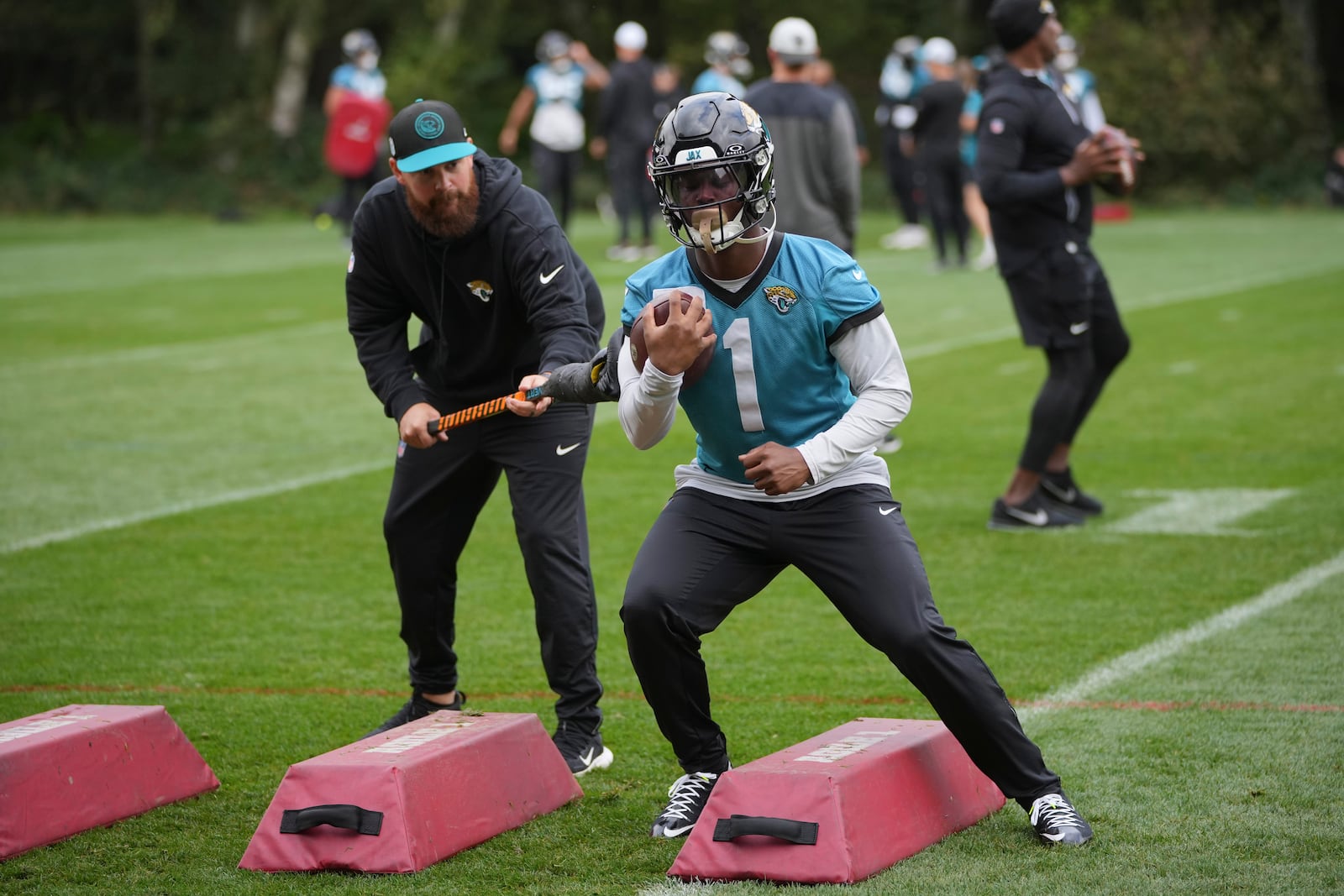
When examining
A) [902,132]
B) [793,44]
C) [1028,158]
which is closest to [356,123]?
[902,132]

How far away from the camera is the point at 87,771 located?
15.9ft

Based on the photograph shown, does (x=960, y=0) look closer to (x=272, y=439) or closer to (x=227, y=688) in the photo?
(x=272, y=439)

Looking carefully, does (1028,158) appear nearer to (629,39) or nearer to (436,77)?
(629,39)

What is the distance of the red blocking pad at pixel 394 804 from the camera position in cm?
444

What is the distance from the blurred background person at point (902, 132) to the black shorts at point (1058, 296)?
14.8m

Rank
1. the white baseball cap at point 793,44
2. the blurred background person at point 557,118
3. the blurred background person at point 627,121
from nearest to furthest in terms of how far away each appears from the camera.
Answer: the white baseball cap at point 793,44
the blurred background person at point 627,121
the blurred background person at point 557,118

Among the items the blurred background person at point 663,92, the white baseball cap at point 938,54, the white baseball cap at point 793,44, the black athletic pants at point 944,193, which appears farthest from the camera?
the blurred background person at point 663,92

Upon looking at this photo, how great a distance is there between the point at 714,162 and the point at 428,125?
3.95 feet

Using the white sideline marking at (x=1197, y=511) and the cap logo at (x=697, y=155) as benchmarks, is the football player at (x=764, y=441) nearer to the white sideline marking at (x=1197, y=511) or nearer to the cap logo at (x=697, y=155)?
the cap logo at (x=697, y=155)

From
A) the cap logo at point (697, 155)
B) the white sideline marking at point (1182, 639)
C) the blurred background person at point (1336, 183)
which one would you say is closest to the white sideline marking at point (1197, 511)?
the white sideline marking at point (1182, 639)

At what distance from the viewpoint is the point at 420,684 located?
19.0 ft

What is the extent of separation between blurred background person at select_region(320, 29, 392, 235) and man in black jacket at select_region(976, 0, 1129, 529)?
16507 millimetres

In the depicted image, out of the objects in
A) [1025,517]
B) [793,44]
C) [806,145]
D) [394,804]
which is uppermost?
[793,44]

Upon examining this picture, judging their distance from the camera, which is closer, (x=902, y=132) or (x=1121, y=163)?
(x=1121, y=163)
